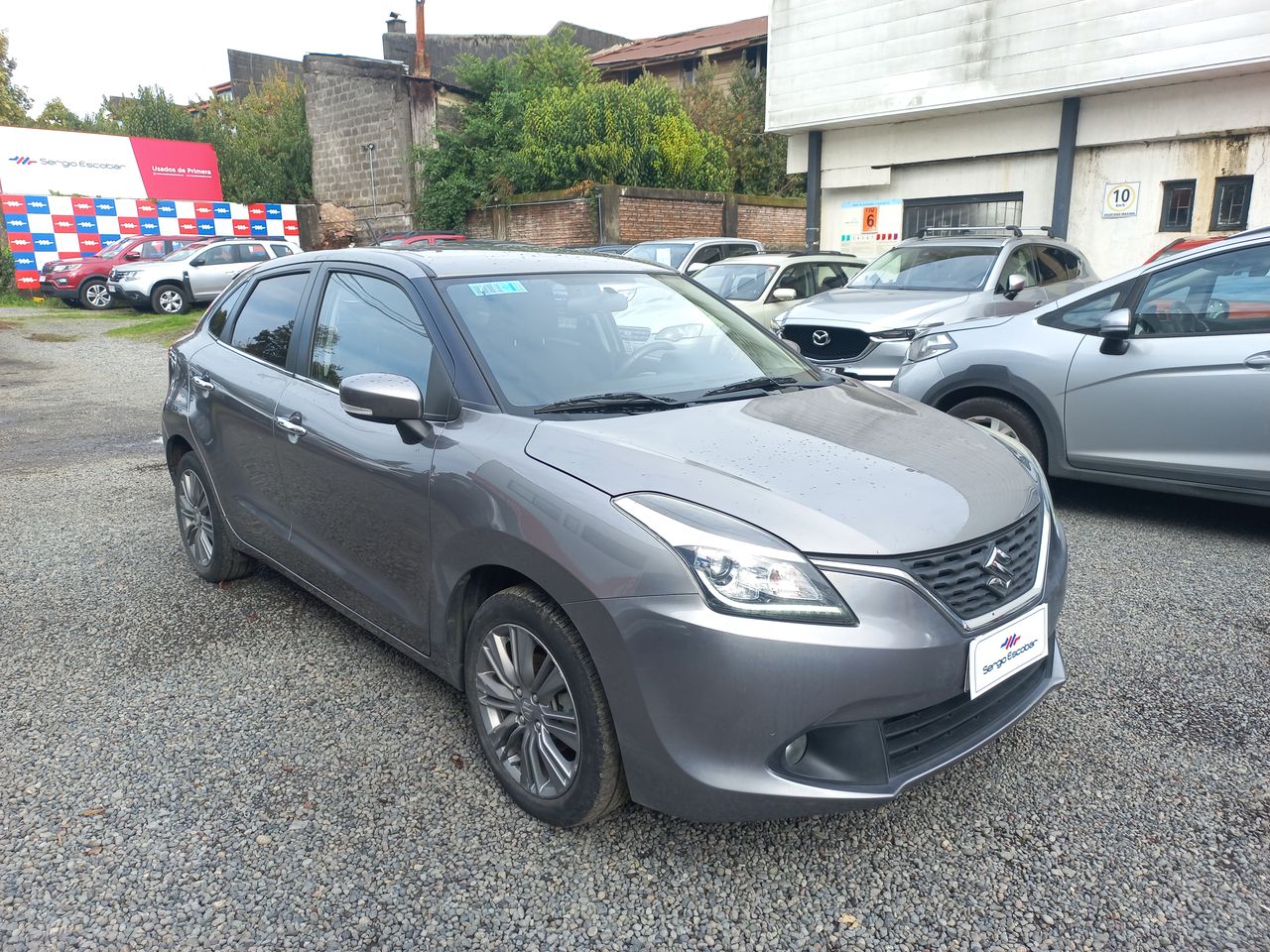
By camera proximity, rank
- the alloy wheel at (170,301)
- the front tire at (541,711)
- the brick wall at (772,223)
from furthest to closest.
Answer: the brick wall at (772,223)
the alloy wheel at (170,301)
the front tire at (541,711)

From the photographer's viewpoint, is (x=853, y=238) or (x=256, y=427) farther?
(x=853, y=238)

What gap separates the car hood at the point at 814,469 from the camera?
2.37 metres

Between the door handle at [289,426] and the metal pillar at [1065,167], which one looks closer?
the door handle at [289,426]

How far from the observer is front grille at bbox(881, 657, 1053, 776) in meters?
2.36

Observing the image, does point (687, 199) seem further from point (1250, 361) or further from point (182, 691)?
point (182, 691)

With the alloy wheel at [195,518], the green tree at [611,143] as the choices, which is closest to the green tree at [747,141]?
the green tree at [611,143]

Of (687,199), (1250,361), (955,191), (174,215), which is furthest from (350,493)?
(174,215)

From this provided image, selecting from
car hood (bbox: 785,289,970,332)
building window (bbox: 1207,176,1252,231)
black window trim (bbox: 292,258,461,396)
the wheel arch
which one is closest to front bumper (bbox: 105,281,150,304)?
car hood (bbox: 785,289,970,332)

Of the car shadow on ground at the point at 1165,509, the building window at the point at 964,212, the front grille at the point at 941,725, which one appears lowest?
the car shadow on ground at the point at 1165,509

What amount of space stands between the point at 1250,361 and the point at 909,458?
3051 millimetres

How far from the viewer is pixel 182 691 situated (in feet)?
11.6

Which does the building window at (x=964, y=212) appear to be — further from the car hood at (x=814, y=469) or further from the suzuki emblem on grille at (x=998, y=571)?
the suzuki emblem on grille at (x=998, y=571)

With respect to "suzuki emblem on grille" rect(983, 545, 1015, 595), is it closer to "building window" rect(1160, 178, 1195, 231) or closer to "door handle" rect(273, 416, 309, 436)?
"door handle" rect(273, 416, 309, 436)

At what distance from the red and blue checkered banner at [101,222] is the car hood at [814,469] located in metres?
25.1
